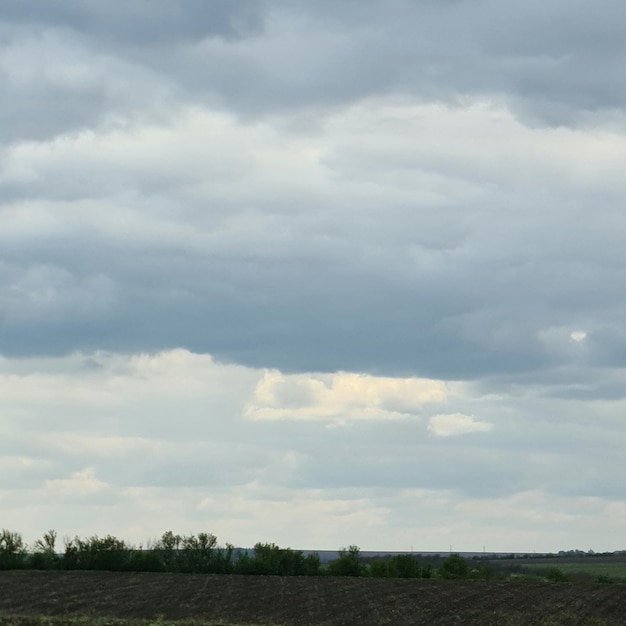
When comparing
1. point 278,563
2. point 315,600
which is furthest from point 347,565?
point 315,600

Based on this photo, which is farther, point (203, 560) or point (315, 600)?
point (203, 560)

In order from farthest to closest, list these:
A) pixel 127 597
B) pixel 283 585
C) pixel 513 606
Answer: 1. pixel 283 585
2. pixel 127 597
3. pixel 513 606

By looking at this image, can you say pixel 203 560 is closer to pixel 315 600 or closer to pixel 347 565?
pixel 347 565

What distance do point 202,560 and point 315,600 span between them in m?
54.1

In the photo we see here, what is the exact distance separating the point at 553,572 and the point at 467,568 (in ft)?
44.6

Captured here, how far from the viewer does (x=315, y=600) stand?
286 feet

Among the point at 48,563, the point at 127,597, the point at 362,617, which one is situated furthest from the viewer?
the point at 48,563

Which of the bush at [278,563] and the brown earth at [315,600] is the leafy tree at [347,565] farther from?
the brown earth at [315,600]

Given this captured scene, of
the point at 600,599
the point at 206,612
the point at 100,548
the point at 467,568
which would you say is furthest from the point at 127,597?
the point at 467,568

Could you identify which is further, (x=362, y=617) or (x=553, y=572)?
(x=553, y=572)

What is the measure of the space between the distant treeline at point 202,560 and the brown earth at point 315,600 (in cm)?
1652

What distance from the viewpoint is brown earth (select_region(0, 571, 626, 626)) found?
73.2m

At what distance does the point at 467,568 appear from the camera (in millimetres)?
142875

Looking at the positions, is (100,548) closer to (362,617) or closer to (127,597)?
(127,597)
